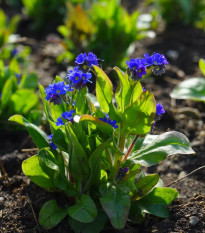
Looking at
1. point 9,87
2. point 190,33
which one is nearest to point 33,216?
point 9,87

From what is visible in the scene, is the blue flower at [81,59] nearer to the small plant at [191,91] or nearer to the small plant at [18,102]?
the small plant at [18,102]

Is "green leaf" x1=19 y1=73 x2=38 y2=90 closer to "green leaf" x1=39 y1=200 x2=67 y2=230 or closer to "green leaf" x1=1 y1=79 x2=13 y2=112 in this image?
"green leaf" x1=1 y1=79 x2=13 y2=112

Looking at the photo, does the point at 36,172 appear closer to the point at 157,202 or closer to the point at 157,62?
the point at 157,202

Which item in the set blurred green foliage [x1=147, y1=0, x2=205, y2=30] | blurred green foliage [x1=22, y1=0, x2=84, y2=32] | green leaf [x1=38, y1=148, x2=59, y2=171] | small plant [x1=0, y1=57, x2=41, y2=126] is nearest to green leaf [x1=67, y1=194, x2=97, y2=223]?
green leaf [x1=38, y1=148, x2=59, y2=171]

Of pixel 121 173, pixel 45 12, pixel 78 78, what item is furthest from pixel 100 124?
pixel 45 12

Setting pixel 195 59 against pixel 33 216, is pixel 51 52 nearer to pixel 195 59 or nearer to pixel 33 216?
pixel 195 59

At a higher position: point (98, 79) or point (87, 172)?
point (98, 79)
